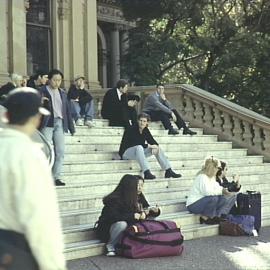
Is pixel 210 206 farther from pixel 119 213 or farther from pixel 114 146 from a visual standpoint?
pixel 114 146

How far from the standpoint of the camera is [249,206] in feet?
30.8

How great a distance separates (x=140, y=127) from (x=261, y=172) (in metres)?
3.25

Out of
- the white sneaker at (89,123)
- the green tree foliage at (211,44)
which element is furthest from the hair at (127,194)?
the green tree foliage at (211,44)

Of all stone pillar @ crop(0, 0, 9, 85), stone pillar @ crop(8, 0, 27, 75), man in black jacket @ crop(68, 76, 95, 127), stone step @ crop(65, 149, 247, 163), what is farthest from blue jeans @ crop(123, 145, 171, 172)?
stone pillar @ crop(8, 0, 27, 75)

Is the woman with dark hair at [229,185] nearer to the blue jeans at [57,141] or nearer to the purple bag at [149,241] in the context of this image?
the purple bag at [149,241]

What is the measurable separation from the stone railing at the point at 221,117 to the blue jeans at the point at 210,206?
505 cm

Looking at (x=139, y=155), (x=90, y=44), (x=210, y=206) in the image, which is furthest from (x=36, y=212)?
(x=90, y=44)

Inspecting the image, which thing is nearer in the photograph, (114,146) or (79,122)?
(114,146)

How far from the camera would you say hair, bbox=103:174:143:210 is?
7.56 metres

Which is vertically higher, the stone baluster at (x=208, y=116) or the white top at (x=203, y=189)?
the stone baluster at (x=208, y=116)

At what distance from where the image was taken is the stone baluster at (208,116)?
14773 millimetres

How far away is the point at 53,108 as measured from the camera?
898cm

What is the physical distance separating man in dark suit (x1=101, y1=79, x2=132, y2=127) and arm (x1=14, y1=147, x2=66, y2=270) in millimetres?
8695

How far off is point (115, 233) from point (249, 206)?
2738 mm
